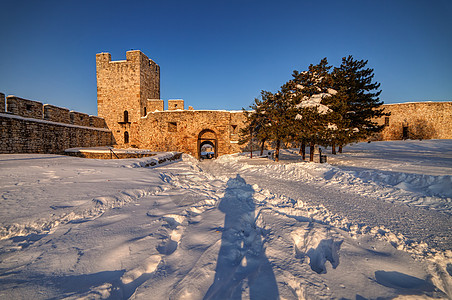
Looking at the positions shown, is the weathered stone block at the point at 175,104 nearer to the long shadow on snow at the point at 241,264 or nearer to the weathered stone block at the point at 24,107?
the weathered stone block at the point at 24,107

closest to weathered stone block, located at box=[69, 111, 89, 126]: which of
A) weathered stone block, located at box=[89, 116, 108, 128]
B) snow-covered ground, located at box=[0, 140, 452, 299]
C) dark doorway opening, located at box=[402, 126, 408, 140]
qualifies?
weathered stone block, located at box=[89, 116, 108, 128]

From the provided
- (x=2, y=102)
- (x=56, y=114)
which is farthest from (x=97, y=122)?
(x=2, y=102)

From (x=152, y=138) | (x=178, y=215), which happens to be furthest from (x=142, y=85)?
(x=178, y=215)

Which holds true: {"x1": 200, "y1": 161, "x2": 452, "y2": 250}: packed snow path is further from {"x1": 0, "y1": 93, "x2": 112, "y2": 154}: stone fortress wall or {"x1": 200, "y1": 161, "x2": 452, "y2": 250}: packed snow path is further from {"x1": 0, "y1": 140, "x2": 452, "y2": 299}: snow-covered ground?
{"x1": 0, "y1": 93, "x2": 112, "y2": 154}: stone fortress wall

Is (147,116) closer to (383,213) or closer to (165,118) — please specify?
(165,118)

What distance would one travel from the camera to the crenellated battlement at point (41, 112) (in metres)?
10.5

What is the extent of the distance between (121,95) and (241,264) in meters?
25.2

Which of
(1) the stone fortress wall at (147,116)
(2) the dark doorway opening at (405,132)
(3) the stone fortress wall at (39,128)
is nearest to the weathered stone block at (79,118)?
(3) the stone fortress wall at (39,128)

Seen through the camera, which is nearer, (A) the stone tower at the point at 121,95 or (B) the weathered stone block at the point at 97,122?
(B) the weathered stone block at the point at 97,122

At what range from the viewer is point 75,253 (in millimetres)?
1796

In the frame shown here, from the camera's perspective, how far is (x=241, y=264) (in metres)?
1.95

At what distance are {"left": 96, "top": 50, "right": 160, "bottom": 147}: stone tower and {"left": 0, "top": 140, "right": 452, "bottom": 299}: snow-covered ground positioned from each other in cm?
1880

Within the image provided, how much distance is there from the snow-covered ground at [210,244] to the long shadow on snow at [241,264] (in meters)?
0.01

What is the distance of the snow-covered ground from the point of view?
1519 mm
